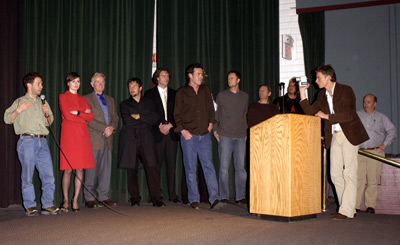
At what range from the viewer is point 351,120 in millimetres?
4188

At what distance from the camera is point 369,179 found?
512 centimetres

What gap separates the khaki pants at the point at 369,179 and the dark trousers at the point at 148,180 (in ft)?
8.01

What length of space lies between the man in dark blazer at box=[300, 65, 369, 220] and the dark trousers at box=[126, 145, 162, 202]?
2093 mm

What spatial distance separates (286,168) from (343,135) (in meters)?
0.79

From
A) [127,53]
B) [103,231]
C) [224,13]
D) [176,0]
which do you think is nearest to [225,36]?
[224,13]

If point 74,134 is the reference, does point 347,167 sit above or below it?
below

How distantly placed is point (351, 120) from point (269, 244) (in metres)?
1.78

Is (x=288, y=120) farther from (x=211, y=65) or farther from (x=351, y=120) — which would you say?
(x=211, y=65)

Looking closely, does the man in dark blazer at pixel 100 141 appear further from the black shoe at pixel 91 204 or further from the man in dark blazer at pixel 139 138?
the man in dark blazer at pixel 139 138

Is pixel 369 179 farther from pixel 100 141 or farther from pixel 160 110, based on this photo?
pixel 100 141

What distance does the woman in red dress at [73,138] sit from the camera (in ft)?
15.9

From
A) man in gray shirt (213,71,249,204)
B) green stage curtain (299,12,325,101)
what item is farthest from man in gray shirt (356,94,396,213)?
green stage curtain (299,12,325,101)

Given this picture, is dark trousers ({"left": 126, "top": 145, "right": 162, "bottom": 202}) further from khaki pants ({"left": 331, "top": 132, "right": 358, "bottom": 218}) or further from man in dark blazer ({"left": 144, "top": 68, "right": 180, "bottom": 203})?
khaki pants ({"left": 331, "top": 132, "right": 358, "bottom": 218})

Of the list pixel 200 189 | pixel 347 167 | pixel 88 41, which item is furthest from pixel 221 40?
pixel 347 167
